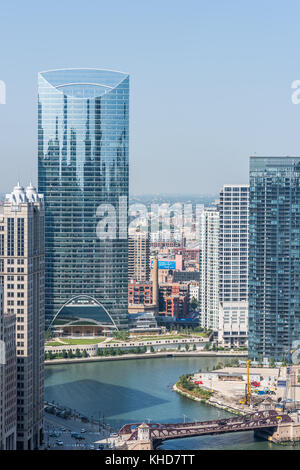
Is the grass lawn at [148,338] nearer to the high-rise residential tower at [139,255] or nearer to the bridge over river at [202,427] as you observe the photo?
the high-rise residential tower at [139,255]

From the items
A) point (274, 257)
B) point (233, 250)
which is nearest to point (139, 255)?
point (233, 250)

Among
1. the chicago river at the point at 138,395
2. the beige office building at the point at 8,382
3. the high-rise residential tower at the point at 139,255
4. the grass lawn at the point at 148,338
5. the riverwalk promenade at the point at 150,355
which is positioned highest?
the high-rise residential tower at the point at 139,255

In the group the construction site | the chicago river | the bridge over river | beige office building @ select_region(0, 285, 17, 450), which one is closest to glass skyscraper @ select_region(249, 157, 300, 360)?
the construction site

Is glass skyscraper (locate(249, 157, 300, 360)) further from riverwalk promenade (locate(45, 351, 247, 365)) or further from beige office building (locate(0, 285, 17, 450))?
beige office building (locate(0, 285, 17, 450))

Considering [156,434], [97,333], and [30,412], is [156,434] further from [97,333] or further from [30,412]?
[97,333]

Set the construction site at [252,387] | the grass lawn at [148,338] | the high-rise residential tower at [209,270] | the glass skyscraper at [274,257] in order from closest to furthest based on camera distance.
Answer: the construction site at [252,387] < the glass skyscraper at [274,257] < the grass lawn at [148,338] < the high-rise residential tower at [209,270]

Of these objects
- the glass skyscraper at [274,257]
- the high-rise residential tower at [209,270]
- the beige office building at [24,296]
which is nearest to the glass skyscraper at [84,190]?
the high-rise residential tower at [209,270]

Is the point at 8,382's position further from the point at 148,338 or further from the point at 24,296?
the point at 148,338
